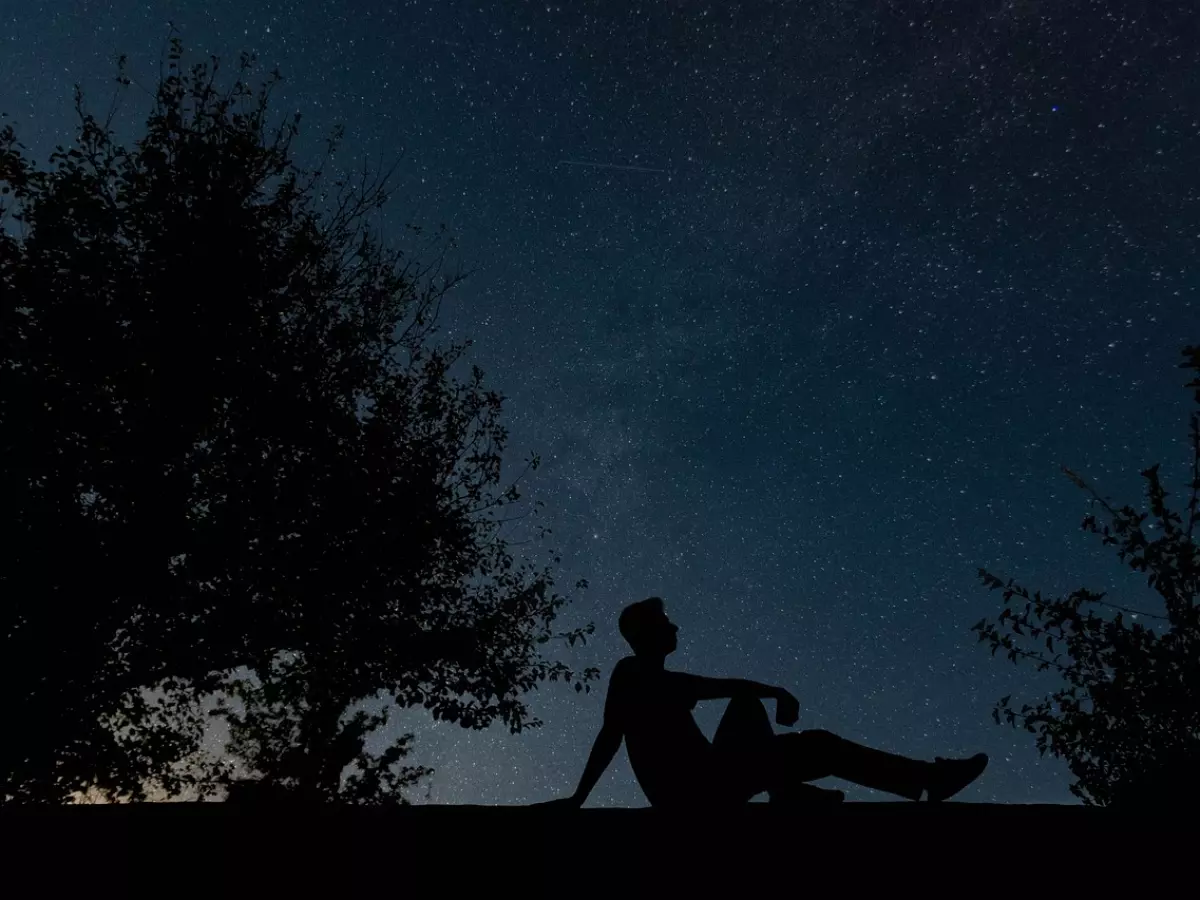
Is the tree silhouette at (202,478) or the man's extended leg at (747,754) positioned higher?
the tree silhouette at (202,478)

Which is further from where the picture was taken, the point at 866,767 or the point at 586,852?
the point at 866,767

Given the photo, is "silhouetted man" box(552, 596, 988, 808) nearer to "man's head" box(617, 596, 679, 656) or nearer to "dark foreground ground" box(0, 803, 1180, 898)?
"man's head" box(617, 596, 679, 656)

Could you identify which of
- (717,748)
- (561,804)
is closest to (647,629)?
(717,748)

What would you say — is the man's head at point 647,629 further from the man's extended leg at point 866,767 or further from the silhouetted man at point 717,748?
the man's extended leg at point 866,767

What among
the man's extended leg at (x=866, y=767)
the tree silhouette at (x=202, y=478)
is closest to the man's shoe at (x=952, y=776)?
the man's extended leg at (x=866, y=767)

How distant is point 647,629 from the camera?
4.53 m

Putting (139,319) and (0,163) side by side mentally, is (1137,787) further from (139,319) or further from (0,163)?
(0,163)

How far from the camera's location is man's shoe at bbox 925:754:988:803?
13.0ft

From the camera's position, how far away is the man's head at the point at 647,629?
14.8 feet

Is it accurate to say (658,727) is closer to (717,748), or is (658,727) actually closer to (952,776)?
(717,748)

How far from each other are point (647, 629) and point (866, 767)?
1464 mm

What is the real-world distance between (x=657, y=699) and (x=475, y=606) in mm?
9427

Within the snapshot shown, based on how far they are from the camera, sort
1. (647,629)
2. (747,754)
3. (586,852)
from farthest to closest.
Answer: (647,629)
(747,754)
(586,852)

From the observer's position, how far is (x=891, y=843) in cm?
286
